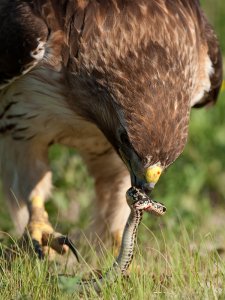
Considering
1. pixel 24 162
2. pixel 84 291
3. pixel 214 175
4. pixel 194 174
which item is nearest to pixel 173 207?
pixel 194 174

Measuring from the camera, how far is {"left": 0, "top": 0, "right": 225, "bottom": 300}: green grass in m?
5.00

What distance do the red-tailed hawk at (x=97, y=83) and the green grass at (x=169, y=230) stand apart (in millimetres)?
524

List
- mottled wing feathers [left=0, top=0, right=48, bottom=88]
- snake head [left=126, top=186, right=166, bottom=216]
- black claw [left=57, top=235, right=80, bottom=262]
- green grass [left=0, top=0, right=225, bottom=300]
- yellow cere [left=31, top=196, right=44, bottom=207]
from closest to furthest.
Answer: green grass [left=0, top=0, right=225, bottom=300]
snake head [left=126, top=186, right=166, bottom=216]
mottled wing feathers [left=0, top=0, right=48, bottom=88]
black claw [left=57, top=235, right=80, bottom=262]
yellow cere [left=31, top=196, right=44, bottom=207]

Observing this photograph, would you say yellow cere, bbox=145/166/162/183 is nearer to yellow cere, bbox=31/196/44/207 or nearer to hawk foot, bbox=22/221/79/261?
hawk foot, bbox=22/221/79/261

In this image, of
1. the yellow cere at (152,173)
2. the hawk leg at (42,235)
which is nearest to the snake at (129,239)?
the yellow cere at (152,173)

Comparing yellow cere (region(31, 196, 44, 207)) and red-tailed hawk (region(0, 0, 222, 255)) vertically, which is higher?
red-tailed hawk (region(0, 0, 222, 255))

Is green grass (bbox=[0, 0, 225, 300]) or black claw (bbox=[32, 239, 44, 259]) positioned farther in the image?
black claw (bbox=[32, 239, 44, 259])

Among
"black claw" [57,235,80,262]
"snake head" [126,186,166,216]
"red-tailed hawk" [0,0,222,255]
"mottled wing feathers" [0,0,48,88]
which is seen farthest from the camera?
"black claw" [57,235,80,262]

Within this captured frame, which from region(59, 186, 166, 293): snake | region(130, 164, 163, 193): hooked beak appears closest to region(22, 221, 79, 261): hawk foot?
region(59, 186, 166, 293): snake

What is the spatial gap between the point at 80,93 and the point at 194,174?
265 cm

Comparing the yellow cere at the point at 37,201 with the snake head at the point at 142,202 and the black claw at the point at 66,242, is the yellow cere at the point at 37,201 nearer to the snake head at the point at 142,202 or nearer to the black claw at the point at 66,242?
the black claw at the point at 66,242

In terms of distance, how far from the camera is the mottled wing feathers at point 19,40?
599 centimetres

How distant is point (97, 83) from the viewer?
229 inches

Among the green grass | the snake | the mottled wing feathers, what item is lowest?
the green grass
